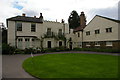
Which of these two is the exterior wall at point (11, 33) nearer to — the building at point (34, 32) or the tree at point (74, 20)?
the building at point (34, 32)

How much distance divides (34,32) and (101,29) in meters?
17.3

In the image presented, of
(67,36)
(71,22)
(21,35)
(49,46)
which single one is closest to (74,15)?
(71,22)

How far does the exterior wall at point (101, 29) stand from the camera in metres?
25.2

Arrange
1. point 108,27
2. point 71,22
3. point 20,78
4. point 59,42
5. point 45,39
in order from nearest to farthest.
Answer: point 20,78
point 108,27
point 45,39
point 59,42
point 71,22

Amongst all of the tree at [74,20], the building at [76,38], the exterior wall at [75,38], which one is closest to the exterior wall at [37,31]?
the exterior wall at [75,38]

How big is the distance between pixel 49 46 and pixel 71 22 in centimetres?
3924

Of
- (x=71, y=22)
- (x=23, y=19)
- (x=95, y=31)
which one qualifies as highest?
(x=71, y=22)

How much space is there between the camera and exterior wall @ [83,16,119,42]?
25216mm

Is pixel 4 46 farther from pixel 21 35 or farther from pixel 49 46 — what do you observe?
pixel 49 46

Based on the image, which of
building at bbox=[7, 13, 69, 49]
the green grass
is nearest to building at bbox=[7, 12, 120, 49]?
building at bbox=[7, 13, 69, 49]

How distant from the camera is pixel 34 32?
29.2 meters

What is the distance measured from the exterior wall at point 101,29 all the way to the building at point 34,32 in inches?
284

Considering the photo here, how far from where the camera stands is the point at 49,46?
1234 inches

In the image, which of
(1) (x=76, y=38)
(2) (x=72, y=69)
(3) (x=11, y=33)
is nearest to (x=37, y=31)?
(3) (x=11, y=33)
